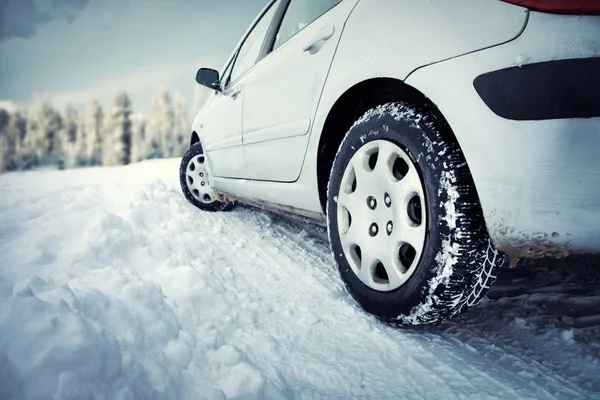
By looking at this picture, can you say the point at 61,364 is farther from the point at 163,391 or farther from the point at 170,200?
the point at 170,200

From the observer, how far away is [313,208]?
1.81 metres

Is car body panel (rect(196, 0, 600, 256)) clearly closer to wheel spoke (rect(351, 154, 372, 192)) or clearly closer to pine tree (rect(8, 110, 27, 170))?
wheel spoke (rect(351, 154, 372, 192))

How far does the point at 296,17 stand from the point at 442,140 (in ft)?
5.36

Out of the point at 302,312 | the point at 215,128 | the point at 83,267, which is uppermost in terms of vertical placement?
the point at 215,128

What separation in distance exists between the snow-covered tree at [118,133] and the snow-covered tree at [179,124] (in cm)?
725

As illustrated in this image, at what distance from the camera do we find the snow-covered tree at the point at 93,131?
35438 millimetres

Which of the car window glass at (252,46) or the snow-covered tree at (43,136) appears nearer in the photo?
the car window glass at (252,46)

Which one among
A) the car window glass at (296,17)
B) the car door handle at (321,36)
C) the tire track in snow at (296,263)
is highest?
the car window glass at (296,17)

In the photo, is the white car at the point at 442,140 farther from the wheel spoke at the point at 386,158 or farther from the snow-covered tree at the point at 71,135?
the snow-covered tree at the point at 71,135

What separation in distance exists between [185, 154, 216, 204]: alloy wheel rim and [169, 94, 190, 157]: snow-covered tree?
3832 centimetres

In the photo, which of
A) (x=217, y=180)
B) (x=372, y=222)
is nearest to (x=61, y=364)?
(x=372, y=222)

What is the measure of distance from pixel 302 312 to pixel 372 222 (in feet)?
1.72

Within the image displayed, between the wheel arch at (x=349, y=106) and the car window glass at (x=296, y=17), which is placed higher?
the car window glass at (x=296, y=17)

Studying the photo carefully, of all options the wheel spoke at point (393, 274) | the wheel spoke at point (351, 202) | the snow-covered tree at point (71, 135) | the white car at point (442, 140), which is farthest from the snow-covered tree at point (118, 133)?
the wheel spoke at point (393, 274)
